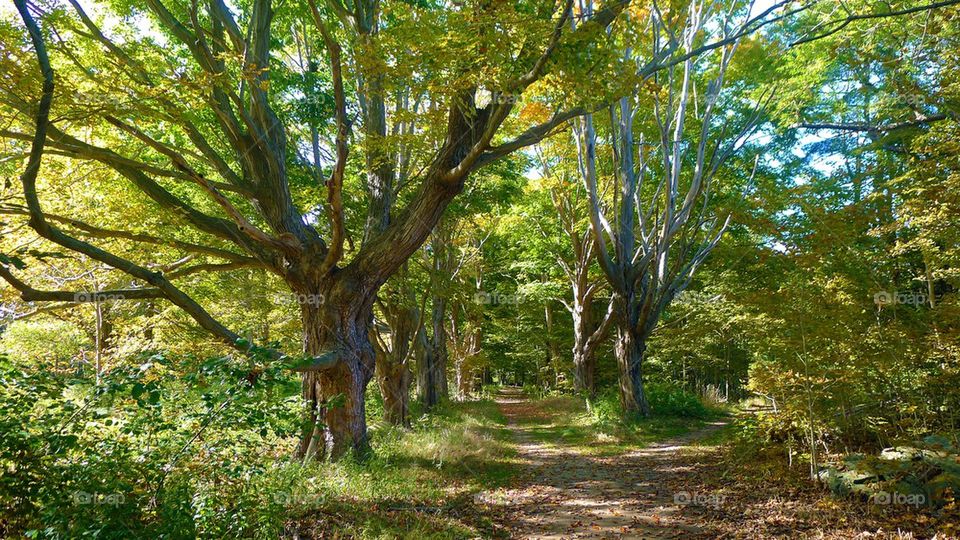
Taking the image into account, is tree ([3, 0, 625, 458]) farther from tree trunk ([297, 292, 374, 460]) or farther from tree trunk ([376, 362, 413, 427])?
tree trunk ([376, 362, 413, 427])

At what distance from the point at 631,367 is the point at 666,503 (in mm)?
6493

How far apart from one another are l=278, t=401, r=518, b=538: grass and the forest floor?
0.46 meters

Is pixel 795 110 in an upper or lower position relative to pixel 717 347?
upper

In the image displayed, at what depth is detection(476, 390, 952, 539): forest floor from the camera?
5059mm

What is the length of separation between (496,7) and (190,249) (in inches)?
200

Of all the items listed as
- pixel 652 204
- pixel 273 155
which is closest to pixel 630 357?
pixel 652 204

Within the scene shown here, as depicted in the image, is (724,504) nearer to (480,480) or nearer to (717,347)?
(480,480)

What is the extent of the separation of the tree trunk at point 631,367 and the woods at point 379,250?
0.27 ft

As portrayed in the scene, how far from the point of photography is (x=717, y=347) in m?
22.2

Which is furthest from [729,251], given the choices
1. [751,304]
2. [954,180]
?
[954,180]

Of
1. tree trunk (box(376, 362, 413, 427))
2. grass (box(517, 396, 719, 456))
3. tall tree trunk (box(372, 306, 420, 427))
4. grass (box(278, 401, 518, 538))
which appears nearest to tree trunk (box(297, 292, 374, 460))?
grass (box(278, 401, 518, 538))

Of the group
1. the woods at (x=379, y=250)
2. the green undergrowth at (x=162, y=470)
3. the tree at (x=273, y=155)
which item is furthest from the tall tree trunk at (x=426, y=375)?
the green undergrowth at (x=162, y=470)

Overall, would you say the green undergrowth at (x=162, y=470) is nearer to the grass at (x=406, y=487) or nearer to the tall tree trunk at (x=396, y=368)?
the grass at (x=406, y=487)

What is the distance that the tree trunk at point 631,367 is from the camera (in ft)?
41.5
